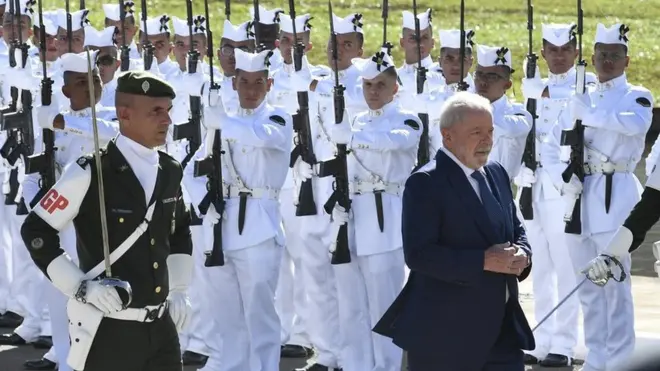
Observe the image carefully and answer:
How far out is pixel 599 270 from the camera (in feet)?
24.2

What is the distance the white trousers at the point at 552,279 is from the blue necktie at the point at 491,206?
3.95 m

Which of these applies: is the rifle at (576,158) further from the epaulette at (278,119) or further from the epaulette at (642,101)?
the epaulette at (278,119)

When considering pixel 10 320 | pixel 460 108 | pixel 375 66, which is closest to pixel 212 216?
pixel 375 66

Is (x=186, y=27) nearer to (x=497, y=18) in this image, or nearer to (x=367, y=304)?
(x=367, y=304)

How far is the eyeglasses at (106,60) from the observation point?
35.8 ft

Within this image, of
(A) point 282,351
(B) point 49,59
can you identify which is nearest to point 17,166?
(B) point 49,59

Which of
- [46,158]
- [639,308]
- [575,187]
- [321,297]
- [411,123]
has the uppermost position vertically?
[411,123]

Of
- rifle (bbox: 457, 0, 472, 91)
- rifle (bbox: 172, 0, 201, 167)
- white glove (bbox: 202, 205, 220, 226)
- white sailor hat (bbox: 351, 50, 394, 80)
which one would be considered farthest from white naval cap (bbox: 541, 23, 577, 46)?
white glove (bbox: 202, 205, 220, 226)

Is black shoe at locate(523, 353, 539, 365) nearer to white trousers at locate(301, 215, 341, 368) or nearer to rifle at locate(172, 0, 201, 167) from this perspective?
white trousers at locate(301, 215, 341, 368)

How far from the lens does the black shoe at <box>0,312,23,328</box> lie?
12258mm

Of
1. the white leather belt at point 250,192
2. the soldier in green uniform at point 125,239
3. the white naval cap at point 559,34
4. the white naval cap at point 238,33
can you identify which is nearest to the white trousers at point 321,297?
the white leather belt at point 250,192

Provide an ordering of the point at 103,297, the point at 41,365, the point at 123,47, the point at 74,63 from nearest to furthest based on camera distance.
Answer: the point at 103,297 < the point at 74,63 < the point at 41,365 < the point at 123,47

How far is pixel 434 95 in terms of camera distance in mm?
10906

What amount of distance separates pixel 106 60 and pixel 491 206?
480cm
